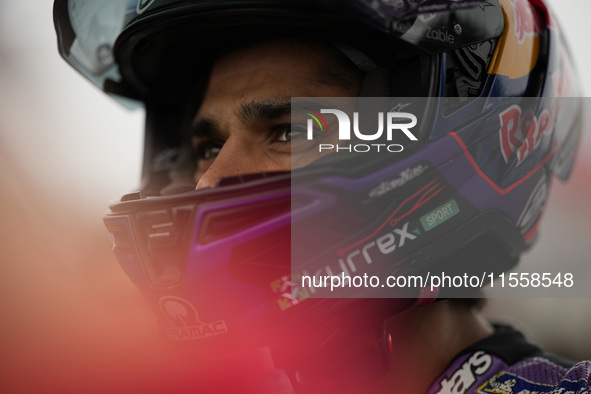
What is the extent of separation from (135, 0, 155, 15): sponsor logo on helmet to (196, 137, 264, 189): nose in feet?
1.13

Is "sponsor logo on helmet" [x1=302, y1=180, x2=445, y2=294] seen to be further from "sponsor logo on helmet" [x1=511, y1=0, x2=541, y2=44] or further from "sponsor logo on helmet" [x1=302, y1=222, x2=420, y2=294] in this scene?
"sponsor logo on helmet" [x1=511, y1=0, x2=541, y2=44]

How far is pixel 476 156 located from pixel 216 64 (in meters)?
0.69

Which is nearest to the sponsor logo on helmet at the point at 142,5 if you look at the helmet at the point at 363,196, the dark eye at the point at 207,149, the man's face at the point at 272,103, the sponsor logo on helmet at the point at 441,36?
the helmet at the point at 363,196

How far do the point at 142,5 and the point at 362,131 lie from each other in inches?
23.0

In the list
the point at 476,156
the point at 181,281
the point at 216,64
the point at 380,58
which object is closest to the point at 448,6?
the point at 380,58

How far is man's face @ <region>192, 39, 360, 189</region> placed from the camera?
0.96 meters

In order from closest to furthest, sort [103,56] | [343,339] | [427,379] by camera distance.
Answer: [343,339], [427,379], [103,56]

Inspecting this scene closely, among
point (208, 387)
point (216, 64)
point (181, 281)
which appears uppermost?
point (216, 64)

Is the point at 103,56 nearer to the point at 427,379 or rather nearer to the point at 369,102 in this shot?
the point at 369,102

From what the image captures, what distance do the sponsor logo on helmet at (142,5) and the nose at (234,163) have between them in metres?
0.34

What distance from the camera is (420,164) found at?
2.64 feet

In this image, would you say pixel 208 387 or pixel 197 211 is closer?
pixel 197 211

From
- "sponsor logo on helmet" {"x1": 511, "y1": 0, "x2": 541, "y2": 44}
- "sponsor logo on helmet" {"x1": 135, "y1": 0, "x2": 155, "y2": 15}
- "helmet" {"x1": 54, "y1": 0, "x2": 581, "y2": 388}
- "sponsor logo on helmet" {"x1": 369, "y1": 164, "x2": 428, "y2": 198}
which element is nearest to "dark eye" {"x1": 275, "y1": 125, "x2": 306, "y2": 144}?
"helmet" {"x1": 54, "y1": 0, "x2": 581, "y2": 388}

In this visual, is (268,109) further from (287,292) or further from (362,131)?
(287,292)
